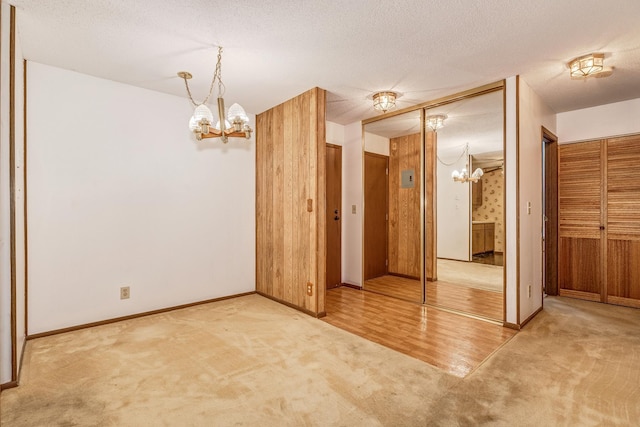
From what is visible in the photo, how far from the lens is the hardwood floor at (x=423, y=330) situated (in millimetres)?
2561

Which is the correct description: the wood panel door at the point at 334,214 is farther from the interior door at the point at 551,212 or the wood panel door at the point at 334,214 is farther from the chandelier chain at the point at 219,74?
the interior door at the point at 551,212

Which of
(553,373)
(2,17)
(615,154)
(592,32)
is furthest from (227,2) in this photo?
(615,154)

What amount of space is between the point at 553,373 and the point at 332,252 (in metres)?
3.14

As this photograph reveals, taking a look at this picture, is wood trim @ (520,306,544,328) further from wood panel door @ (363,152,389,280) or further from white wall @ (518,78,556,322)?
wood panel door @ (363,152,389,280)

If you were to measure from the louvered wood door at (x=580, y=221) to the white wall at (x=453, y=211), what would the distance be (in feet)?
4.38

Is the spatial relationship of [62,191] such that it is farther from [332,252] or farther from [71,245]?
[332,252]

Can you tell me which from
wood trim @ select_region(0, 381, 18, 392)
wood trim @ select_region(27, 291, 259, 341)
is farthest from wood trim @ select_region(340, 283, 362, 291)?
wood trim @ select_region(0, 381, 18, 392)

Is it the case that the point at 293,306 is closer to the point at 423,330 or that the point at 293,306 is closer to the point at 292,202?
the point at 292,202

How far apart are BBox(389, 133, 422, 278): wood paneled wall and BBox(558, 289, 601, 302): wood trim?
2.00m

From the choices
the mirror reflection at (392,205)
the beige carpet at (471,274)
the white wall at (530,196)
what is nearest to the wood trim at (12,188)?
the mirror reflection at (392,205)

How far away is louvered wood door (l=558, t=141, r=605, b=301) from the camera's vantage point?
4156 millimetres

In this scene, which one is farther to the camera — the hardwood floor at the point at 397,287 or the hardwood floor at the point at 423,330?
the hardwood floor at the point at 397,287

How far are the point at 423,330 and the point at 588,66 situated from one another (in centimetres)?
289

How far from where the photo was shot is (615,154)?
402 cm
